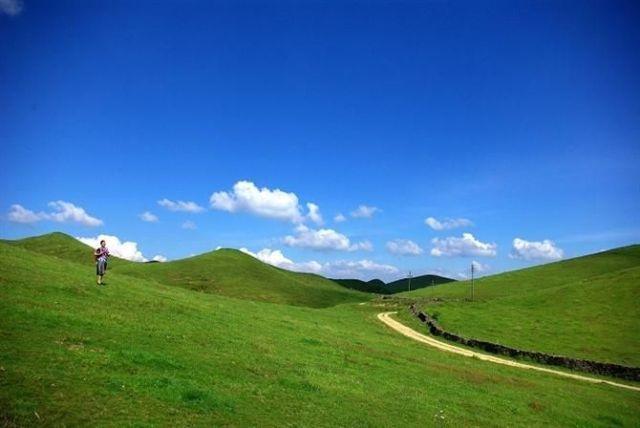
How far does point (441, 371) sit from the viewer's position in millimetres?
39094

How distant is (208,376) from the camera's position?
2269 cm

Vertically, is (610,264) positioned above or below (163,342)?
above

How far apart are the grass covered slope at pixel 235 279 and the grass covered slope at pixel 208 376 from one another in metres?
99.4

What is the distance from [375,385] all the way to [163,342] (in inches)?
491

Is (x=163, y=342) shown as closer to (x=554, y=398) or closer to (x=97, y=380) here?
(x=97, y=380)

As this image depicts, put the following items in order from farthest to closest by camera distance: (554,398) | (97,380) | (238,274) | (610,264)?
(610,264) → (238,274) → (554,398) → (97,380)

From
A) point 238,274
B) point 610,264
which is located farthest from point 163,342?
point 610,264

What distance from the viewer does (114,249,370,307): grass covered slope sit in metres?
144

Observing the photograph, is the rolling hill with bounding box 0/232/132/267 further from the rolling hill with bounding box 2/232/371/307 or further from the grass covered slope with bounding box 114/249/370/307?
the grass covered slope with bounding box 114/249/370/307

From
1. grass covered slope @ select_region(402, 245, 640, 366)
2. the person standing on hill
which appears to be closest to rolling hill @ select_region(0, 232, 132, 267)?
grass covered slope @ select_region(402, 245, 640, 366)

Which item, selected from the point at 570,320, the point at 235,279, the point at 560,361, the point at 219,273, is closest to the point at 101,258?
the point at 560,361

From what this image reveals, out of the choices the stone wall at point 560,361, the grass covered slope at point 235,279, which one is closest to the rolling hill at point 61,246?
the grass covered slope at point 235,279

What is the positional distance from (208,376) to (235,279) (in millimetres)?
136475

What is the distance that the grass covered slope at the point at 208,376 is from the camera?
17.4m
